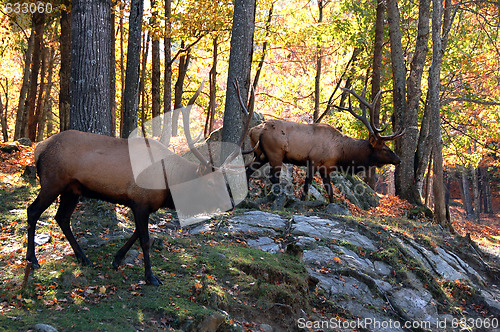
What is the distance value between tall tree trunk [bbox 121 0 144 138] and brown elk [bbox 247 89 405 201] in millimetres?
3258

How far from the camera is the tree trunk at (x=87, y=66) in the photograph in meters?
8.10

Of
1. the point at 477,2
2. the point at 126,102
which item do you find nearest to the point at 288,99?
the point at 477,2

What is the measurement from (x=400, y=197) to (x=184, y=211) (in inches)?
397

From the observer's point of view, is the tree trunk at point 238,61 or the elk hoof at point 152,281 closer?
the elk hoof at point 152,281

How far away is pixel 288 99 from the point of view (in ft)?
78.6

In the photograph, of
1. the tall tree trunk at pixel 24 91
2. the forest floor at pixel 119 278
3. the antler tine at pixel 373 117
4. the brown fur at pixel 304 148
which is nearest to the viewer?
the forest floor at pixel 119 278

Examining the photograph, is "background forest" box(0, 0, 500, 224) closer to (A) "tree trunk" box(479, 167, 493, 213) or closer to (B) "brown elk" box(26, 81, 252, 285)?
(B) "brown elk" box(26, 81, 252, 285)

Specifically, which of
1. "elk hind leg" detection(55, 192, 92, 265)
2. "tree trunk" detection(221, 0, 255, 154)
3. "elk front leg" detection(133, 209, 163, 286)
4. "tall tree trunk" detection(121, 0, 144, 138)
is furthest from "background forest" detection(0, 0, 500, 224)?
"elk front leg" detection(133, 209, 163, 286)

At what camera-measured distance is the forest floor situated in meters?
4.67

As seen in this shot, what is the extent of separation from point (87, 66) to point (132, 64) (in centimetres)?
376

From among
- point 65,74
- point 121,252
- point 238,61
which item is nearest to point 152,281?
point 121,252

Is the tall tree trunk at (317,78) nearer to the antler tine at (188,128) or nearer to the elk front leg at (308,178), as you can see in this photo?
the elk front leg at (308,178)

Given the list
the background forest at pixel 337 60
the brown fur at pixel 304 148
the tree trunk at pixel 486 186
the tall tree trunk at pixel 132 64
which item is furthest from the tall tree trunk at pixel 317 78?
the tree trunk at pixel 486 186

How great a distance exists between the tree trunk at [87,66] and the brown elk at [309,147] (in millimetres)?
4322
